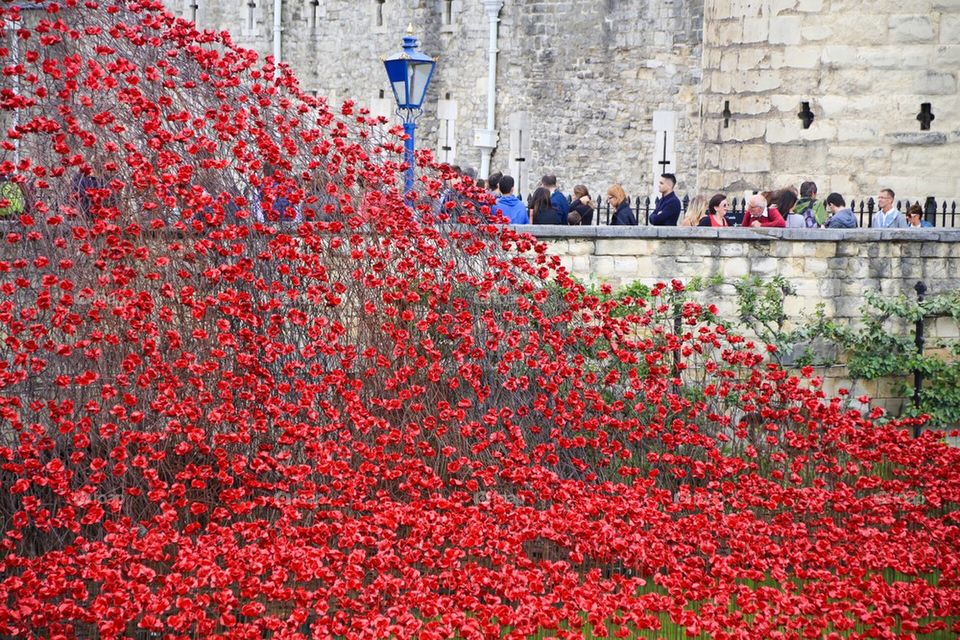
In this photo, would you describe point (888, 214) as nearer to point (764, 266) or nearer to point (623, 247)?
point (764, 266)

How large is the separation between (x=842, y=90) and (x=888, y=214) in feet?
4.71

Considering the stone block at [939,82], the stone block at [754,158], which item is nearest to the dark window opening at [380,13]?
the stone block at [754,158]

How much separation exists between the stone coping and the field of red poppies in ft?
4.05

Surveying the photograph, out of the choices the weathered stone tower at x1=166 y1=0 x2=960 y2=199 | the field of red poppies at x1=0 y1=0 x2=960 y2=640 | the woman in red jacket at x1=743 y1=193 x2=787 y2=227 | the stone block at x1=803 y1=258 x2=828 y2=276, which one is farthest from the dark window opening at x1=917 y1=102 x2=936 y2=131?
the field of red poppies at x1=0 y1=0 x2=960 y2=640

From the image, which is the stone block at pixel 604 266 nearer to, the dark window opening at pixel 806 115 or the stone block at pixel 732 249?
the stone block at pixel 732 249

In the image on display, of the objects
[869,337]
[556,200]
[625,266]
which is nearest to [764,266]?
[869,337]

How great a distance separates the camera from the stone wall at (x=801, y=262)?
34.6ft

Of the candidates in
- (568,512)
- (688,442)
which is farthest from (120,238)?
(688,442)

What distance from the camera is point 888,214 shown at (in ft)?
39.7

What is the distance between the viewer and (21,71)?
295 inches

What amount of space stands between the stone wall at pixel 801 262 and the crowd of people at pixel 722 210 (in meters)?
0.41

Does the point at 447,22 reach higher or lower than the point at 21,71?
higher

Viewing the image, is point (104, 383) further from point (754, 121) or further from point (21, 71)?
point (754, 121)

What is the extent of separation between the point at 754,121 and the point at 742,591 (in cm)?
820
